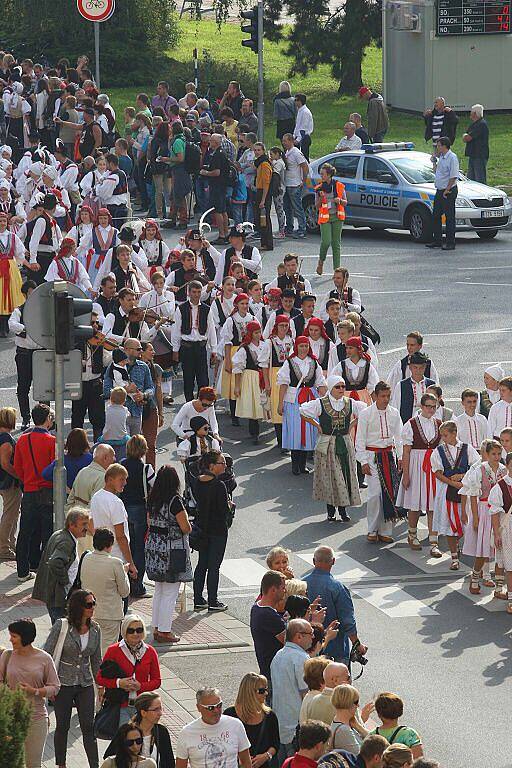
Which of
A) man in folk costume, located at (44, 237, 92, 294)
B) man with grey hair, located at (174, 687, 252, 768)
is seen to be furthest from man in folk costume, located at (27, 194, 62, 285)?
man with grey hair, located at (174, 687, 252, 768)

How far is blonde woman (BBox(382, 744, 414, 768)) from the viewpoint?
9.31 meters

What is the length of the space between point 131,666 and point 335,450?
7.16 meters

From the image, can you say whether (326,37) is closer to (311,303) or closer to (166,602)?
(311,303)

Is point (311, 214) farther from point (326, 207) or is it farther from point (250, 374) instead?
point (250, 374)

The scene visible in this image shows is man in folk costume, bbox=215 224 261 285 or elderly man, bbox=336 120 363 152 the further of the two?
elderly man, bbox=336 120 363 152

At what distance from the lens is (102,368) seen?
65.4 ft

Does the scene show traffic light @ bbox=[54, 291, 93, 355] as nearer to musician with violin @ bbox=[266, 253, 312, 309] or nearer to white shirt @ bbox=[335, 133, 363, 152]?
musician with violin @ bbox=[266, 253, 312, 309]

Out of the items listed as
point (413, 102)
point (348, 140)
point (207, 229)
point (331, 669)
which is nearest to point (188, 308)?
point (207, 229)

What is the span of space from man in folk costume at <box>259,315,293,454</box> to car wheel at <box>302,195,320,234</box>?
496 inches

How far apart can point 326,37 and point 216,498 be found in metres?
37.5

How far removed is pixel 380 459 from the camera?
57.6ft

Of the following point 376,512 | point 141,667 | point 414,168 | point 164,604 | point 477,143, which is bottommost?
point 376,512

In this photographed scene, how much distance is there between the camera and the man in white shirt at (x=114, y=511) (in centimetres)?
1370

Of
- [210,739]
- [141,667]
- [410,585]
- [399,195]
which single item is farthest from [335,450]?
[399,195]
